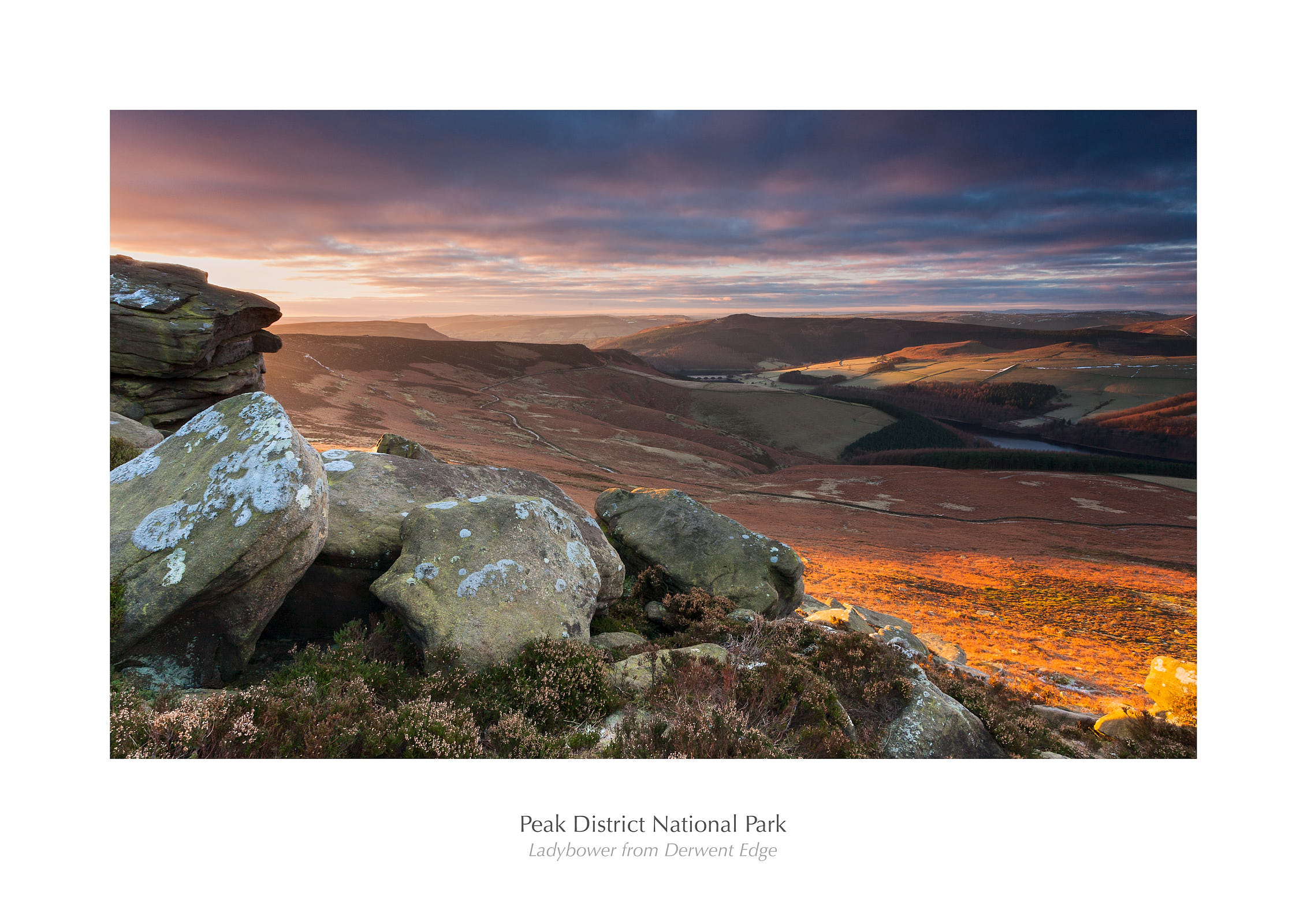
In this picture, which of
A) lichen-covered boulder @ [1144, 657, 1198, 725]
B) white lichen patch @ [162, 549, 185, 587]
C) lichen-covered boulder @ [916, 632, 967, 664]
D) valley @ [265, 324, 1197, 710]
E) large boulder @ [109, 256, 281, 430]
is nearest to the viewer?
white lichen patch @ [162, 549, 185, 587]

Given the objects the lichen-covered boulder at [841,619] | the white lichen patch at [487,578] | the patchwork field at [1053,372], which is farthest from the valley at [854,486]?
the white lichen patch at [487,578]

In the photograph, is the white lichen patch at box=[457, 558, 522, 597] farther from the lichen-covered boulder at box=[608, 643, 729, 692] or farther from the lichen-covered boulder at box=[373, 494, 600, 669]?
the lichen-covered boulder at box=[608, 643, 729, 692]

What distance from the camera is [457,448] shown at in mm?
45094

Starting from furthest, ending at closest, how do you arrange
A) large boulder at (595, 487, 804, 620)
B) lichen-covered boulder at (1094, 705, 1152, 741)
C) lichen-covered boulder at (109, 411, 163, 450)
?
lichen-covered boulder at (109, 411, 163, 450)
large boulder at (595, 487, 804, 620)
lichen-covered boulder at (1094, 705, 1152, 741)

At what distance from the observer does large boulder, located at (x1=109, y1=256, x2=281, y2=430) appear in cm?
1334

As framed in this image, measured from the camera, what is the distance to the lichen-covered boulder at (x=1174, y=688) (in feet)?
29.2

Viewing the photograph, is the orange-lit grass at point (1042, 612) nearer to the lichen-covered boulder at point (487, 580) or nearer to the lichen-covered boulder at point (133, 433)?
the lichen-covered boulder at point (487, 580)

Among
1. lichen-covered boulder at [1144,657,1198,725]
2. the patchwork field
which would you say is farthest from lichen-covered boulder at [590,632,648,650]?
the patchwork field

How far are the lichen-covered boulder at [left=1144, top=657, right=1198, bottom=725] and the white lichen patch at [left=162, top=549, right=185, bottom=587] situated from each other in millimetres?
13357

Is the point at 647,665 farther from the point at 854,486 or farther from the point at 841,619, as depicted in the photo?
the point at 854,486

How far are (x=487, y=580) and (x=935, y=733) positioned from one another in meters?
4.97

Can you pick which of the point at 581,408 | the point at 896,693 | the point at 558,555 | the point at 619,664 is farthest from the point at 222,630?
the point at 581,408

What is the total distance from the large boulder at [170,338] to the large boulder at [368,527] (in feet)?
29.9

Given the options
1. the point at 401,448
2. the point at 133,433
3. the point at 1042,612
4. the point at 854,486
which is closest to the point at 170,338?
the point at 133,433
